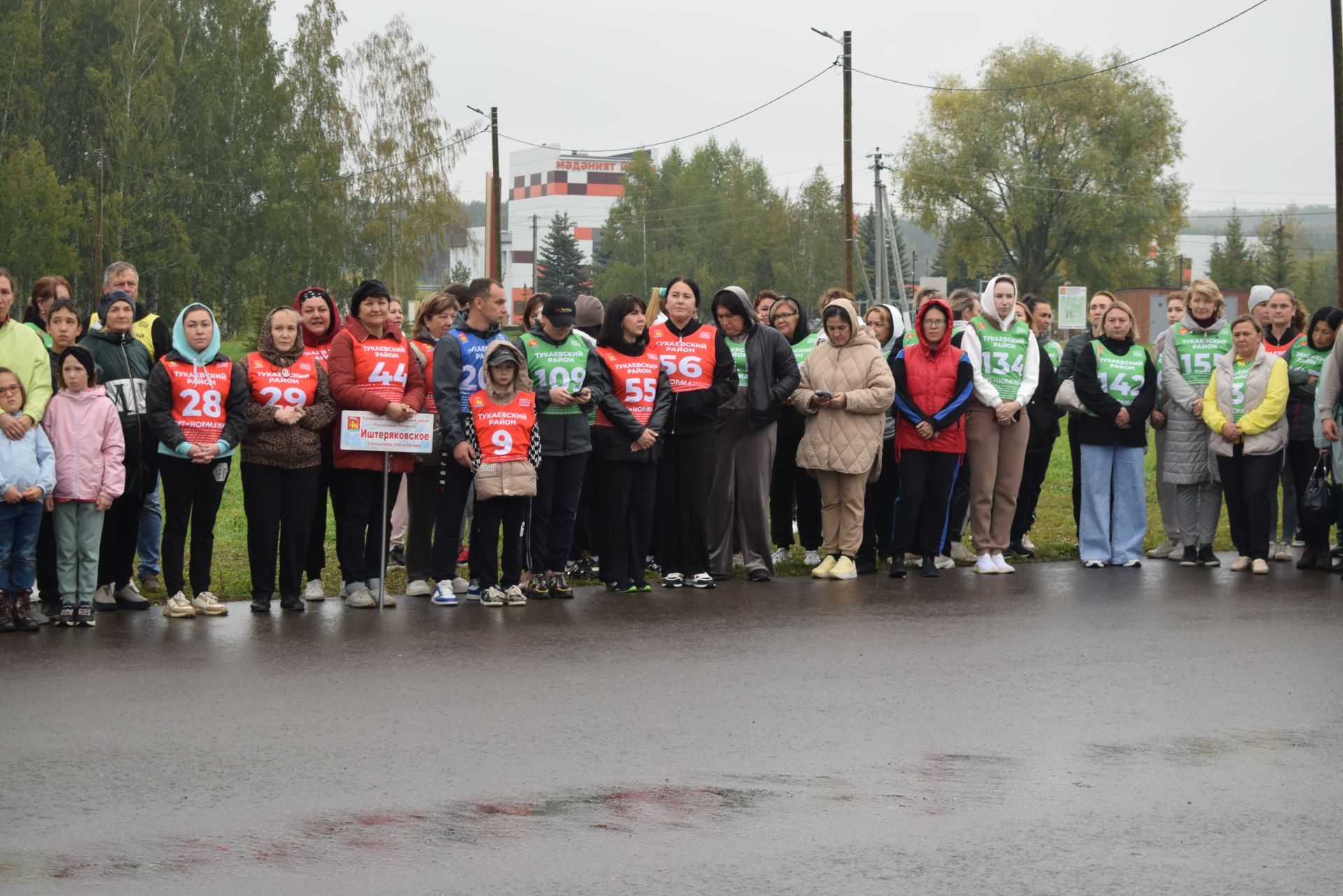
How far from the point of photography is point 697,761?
6527 millimetres

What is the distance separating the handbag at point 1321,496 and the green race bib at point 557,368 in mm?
5731

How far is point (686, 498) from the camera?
1145 centimetres

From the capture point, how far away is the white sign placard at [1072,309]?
A: 127 ft

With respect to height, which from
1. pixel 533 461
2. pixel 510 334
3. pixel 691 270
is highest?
pixel 691 270

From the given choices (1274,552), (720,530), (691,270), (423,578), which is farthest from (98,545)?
(691,270)

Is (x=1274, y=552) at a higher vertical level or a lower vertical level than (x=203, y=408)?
lower

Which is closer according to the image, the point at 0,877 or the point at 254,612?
the point at 0,877

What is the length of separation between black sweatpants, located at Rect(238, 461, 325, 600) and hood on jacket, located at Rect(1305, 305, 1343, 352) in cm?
805

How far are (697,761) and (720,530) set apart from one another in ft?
17.5

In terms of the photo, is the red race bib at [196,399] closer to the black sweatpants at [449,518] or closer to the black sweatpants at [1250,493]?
the black sweatpants at [449,518]

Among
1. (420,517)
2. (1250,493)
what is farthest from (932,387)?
(420,517)

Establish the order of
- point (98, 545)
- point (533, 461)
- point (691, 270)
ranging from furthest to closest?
point (691, 270) → point (533, 461) → point (98, 545)

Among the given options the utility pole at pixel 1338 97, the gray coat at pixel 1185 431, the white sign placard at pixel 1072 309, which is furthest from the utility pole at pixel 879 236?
the gray coat at pixel 1185 431

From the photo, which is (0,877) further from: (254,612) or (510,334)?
(510,334)
